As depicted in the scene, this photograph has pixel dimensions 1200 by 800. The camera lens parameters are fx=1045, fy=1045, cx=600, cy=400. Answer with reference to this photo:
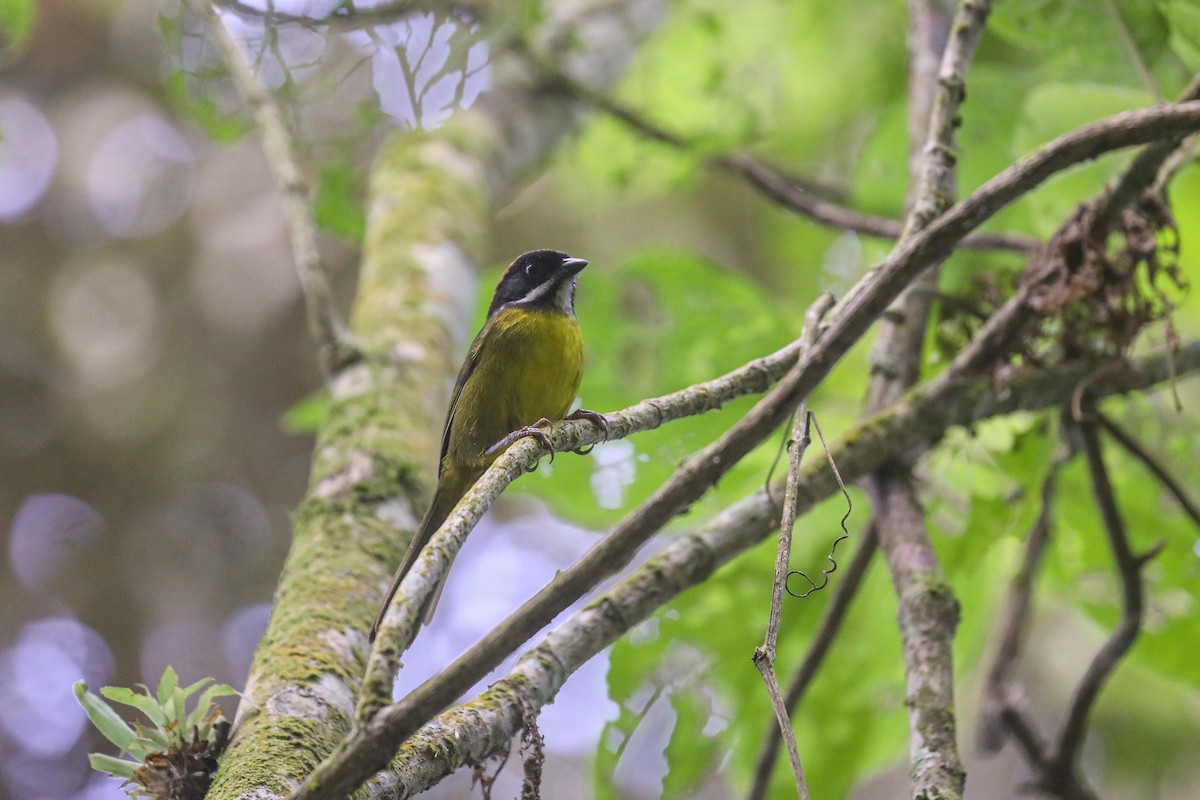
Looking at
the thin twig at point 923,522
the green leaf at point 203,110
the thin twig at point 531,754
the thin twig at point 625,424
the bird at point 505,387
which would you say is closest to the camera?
the thin twig at point 625,424

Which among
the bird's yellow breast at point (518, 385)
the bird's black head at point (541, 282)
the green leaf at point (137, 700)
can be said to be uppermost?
the bird's black head at point (541, 282)

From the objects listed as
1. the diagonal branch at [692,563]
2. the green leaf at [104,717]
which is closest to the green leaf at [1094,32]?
the diagonal branch at [692,563]

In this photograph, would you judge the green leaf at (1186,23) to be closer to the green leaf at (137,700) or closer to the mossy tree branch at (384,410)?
the mossy tree branch at (384,410)

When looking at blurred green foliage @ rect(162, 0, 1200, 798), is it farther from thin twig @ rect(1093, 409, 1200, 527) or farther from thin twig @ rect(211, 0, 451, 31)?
thin twig @ rect(211, 0, 451, 31)

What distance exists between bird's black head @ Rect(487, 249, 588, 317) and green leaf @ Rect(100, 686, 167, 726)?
6.16 feet

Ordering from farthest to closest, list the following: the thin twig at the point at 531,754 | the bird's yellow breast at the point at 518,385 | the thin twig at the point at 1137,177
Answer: the bird's yellow breast at the point at 518,385
the thin twig at the point at 1137,177
the thin twig at the point at 531,754

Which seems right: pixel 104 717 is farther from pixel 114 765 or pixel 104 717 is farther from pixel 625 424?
pixel 625 424

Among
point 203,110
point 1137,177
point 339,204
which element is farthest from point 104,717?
point 339,204

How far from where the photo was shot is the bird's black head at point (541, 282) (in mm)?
3459

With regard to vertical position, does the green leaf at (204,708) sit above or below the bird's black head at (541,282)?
below

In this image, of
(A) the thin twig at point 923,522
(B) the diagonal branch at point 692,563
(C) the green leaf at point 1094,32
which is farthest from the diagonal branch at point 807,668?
(C) the green leaf at point 1094,32

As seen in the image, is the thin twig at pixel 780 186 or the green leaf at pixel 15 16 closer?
the thin twig at pixel 780 186

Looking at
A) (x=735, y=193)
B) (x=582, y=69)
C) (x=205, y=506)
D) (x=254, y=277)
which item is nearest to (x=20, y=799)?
(x=205, y=506)

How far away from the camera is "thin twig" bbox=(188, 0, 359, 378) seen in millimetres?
3232
